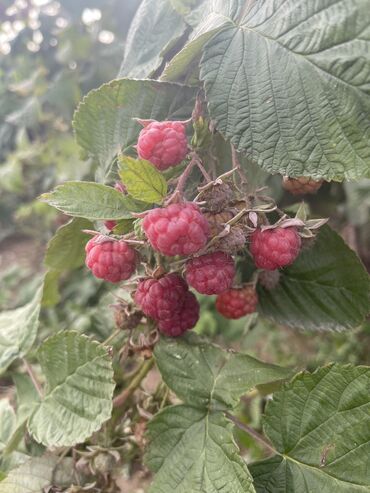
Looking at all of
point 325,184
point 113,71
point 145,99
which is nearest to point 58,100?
point 113,71

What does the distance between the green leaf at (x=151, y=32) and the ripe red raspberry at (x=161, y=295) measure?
0.43 meters

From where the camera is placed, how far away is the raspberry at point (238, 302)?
3.03 feet

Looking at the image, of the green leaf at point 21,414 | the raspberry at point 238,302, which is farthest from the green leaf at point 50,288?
the raspberry at point 238,302

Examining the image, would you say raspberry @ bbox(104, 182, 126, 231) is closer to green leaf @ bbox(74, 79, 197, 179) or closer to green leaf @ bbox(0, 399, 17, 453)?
green leaf @ bbox(74, 79, 197, 179)

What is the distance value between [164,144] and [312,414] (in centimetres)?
47

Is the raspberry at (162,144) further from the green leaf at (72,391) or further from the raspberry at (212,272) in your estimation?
the green leaf at (72,391)

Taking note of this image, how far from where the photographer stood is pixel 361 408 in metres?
0.75

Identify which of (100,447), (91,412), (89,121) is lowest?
(100,447)

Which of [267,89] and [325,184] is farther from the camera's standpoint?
[325,184]

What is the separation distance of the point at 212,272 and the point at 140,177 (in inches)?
6.3

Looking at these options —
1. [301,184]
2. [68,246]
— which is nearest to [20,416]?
[68,246]

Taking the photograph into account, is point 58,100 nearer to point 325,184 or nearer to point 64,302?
point 64,302

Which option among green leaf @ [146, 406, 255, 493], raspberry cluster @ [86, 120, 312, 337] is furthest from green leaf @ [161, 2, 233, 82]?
green leaf @ [146, 406, 255, 493]

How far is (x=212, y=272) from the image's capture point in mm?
705
